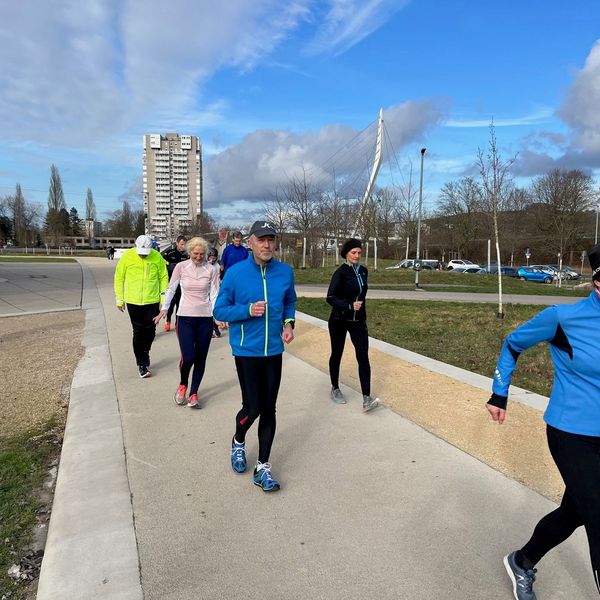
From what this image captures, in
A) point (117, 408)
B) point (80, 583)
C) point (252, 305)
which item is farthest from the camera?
point (117, 408)

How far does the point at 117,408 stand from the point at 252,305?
107 inches

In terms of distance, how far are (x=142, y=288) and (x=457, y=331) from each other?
6.91 metres

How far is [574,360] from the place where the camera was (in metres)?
2.26

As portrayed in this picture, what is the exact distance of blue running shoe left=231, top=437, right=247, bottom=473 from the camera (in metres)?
3.81

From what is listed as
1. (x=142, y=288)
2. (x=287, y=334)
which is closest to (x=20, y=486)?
(x=287, y=334)

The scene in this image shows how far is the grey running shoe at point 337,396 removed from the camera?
5585mm

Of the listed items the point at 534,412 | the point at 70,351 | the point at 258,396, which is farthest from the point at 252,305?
the point at 70,351

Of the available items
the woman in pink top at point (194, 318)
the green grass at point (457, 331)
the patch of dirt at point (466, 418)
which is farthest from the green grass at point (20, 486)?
the green grass at point (457, 331)

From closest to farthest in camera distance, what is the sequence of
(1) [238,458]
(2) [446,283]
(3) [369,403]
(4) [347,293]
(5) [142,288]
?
(1) [238,458] < (3) [369,403] < (4) [347,293] < (5) [142,288] < (2) [446,283]

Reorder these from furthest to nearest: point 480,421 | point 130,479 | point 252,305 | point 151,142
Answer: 1. point 151,142
2. point 480,421
3. point 130,479
4. point 252,305

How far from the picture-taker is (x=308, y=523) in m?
3.13

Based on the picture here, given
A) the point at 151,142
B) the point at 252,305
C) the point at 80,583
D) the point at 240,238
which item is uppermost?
the point at 151,142

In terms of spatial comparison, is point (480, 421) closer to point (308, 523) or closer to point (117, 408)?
point (308, 523)

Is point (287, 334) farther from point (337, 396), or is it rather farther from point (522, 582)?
point (337, 396)
